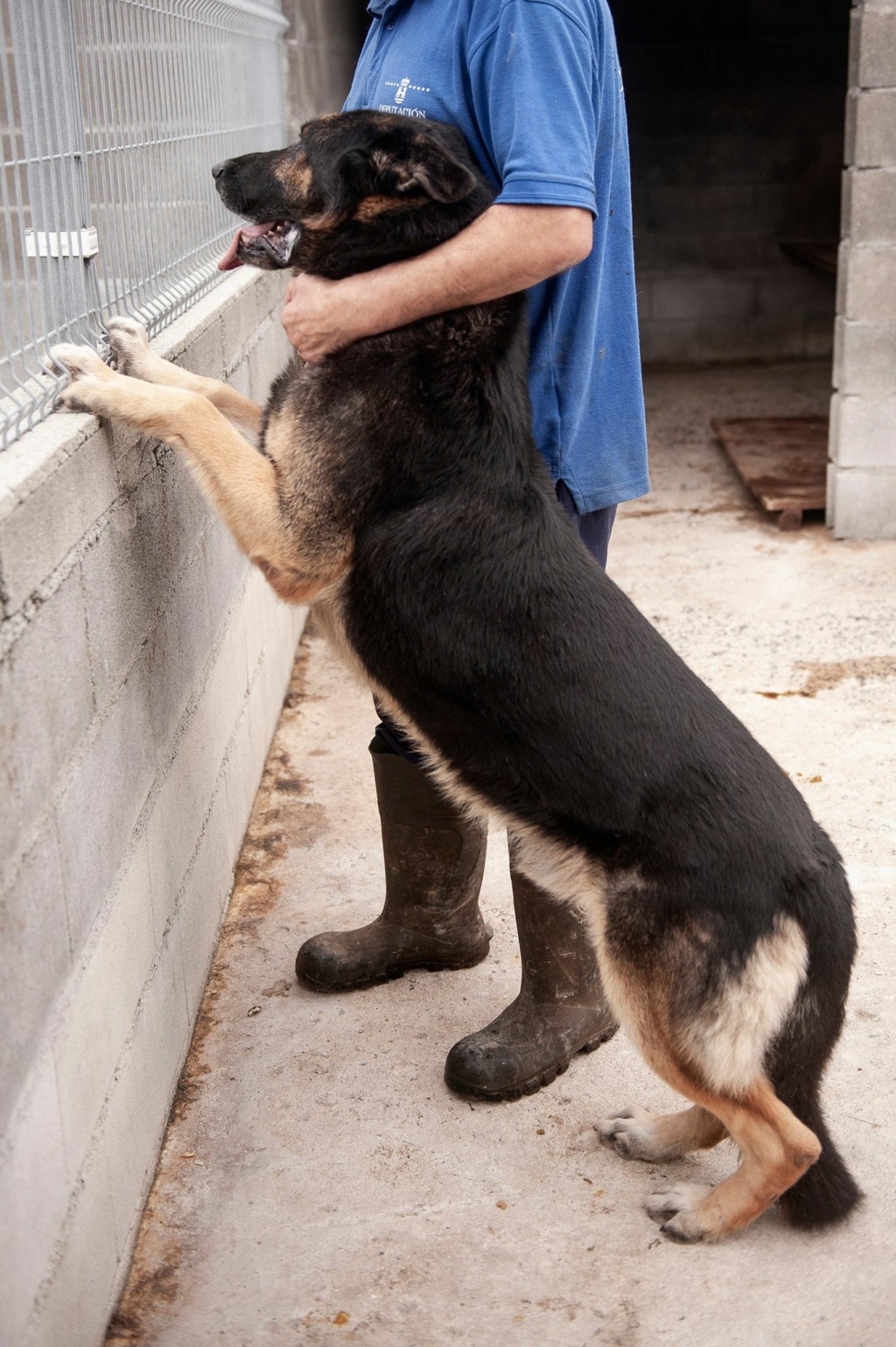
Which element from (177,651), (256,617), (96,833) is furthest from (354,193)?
(256,617)

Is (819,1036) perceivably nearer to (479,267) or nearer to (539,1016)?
(539,1016)

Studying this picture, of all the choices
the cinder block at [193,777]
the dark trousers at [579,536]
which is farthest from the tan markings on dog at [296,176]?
the cinder block at [193,777]

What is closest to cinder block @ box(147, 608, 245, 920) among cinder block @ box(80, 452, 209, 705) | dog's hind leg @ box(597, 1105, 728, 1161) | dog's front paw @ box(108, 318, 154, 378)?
cinder block @ box(80, 452, 209, 705)

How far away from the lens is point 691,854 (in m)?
2.23

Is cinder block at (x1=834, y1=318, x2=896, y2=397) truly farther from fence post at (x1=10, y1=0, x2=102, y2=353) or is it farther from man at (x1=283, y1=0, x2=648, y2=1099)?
fence post at (x1=10, y1=0, x2=102, y2=353)

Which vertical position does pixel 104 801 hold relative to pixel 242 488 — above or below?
below

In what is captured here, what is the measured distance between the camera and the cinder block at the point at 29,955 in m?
1.68

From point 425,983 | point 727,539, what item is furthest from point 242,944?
point 727,539

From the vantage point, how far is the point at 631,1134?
2.61 meters

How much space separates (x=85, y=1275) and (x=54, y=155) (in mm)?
1954

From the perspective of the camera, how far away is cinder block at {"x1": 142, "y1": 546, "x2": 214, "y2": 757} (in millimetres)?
2641

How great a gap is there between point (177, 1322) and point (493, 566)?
4.74 feet

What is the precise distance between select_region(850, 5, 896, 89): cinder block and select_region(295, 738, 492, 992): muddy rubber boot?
4362mm

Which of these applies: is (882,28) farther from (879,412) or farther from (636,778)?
(636,778)
